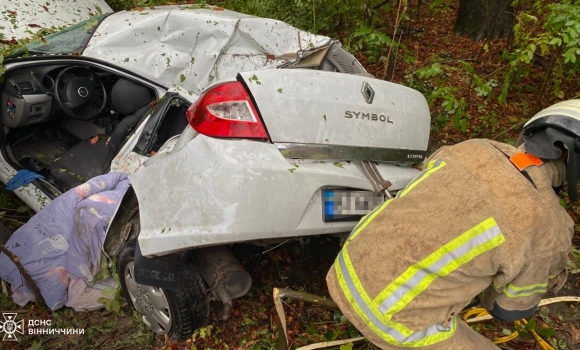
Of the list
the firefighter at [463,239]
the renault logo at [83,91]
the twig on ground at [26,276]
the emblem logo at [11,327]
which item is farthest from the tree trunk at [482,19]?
the emblem logo at [11,327]

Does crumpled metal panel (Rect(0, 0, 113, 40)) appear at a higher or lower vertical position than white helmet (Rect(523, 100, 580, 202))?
lower

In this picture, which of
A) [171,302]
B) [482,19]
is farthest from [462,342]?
[482,19]

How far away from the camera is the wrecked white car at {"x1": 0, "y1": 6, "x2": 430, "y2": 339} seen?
1882 millimetres

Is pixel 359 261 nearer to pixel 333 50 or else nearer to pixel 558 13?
pixel 333 50

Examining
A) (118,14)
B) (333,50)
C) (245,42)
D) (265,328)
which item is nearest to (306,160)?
(265,328)

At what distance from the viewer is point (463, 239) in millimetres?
1485

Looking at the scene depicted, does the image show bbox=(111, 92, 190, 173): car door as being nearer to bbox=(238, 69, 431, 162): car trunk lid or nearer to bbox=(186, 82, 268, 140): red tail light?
bbox=(186, 82, 268, 140): red tail light

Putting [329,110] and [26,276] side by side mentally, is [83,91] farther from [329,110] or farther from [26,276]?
[329,110]

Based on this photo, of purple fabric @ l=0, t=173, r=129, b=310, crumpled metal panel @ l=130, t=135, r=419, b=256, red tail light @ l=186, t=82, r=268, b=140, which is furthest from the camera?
purple fabric @ l=0, t=173, r=129, b=310

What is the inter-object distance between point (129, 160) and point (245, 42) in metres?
1.28

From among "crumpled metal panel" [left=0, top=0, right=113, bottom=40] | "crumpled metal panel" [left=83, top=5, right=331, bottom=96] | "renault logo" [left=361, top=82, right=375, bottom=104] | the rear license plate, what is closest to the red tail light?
the rear license plate

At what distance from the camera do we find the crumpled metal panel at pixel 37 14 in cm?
400

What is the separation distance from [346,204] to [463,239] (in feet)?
2.05

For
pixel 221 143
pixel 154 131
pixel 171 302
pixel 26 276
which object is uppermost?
pixel 221 143
